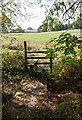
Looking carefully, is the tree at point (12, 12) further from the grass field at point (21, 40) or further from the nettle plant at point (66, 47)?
the nettle plant at point (66, 47)

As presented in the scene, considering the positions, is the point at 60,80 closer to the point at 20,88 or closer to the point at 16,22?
the point at 20,88

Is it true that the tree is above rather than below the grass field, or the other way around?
above

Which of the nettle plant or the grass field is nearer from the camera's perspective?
the nettle plant

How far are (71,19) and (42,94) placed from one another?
71.9 inches

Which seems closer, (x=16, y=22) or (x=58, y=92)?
(x=58, y=92)

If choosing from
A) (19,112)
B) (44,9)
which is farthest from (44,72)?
(19,112)

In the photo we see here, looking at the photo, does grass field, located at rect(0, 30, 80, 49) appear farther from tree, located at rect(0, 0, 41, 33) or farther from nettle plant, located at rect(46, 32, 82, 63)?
nettle plant, located at rect(46, 32, 82, 63)

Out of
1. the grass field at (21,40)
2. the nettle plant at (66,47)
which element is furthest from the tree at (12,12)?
the nettle plant at (66,47)

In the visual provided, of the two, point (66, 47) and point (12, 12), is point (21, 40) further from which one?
point (66, 47)

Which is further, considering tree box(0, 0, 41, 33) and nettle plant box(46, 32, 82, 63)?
tree box(0, 0, 41, 33)

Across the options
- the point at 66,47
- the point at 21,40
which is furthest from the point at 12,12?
the point at 66,47

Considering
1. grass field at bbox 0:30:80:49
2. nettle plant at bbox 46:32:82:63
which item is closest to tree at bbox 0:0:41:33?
grass field at bbox 0:30:80:49

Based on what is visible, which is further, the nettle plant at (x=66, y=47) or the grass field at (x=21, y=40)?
the grass field at (x=21, y=40)

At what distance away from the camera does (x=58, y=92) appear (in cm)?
541
